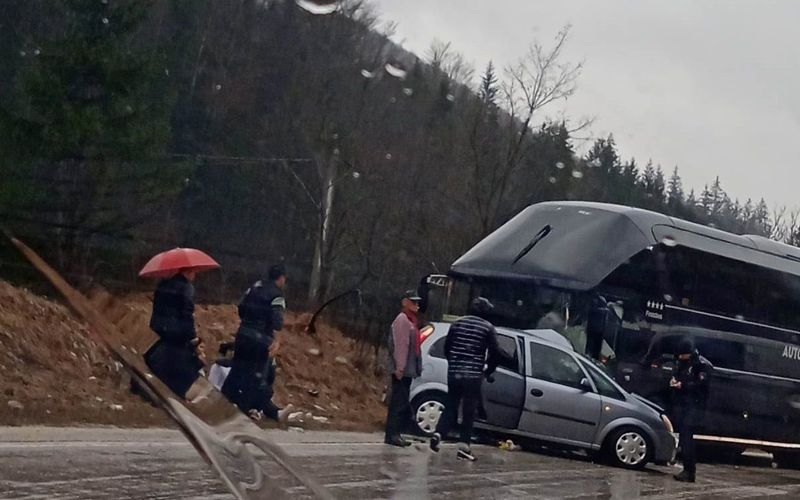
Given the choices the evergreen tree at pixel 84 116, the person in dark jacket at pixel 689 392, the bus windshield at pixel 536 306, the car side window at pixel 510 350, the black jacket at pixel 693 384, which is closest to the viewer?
the person in dark jacket at pixel 689 392

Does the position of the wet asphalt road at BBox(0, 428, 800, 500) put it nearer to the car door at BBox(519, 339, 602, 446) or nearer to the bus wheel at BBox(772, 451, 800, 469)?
the car door at BBox(519, 339, 602, 446)

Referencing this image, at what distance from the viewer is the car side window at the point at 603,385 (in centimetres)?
1302

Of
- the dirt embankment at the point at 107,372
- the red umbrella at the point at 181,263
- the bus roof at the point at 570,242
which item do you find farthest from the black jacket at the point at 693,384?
the red umbrella at the point at 181,263

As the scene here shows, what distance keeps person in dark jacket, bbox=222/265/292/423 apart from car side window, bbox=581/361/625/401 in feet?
12.7

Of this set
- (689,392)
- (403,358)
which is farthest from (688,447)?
(403,358)

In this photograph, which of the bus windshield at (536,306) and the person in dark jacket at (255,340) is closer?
the person in dark jacket at (255,340)

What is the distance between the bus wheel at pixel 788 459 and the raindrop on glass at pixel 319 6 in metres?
9.75

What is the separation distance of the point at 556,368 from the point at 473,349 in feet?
7.43

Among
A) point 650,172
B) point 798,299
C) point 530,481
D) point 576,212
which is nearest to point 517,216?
point 576,212

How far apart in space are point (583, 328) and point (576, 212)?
2.11 metres

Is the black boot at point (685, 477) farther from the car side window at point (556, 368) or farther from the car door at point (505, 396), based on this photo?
the car door at point (505, 396)

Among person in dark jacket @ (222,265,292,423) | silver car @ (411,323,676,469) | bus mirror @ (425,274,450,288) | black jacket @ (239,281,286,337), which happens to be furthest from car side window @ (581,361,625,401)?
black jacket @ (239,281,286,337)

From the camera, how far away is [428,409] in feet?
44.1

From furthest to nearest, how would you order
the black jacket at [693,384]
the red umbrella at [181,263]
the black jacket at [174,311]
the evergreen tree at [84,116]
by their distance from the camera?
1. the evergreen tree at [84,116]
2. the black jacket at [693,384]
3. the red umbrella at [181,263]
4. the black jacket at [174,311]
